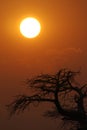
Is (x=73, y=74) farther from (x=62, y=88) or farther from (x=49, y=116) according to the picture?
(x=49, y=116)

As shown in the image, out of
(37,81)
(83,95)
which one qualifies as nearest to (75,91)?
(83,95)

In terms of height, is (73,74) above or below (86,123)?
above

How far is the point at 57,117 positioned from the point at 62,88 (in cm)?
239

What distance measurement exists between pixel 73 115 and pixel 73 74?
272cm

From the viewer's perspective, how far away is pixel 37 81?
119 ft

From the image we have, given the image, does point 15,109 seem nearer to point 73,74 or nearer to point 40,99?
point 40,99

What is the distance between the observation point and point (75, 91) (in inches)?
1471

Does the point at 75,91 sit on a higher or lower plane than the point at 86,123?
higher

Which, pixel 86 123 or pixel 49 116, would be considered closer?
pixel 86 123

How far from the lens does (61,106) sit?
36.3 metres

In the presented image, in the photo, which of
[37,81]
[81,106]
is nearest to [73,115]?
[81,106]

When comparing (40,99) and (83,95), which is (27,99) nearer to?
(40,99)

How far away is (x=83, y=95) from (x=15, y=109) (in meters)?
4.72

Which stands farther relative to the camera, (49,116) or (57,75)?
(49,116)
